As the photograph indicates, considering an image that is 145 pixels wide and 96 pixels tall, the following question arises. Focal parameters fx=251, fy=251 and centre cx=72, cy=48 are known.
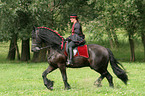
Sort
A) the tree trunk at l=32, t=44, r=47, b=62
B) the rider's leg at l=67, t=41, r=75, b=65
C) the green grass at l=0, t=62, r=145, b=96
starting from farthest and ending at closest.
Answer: the tree trunk at l=32, t=44, r=47, b=62
the rider's leg at l=67, t=41, r=75, b=65
the green grass at l=0, t=62, r=145, b=96

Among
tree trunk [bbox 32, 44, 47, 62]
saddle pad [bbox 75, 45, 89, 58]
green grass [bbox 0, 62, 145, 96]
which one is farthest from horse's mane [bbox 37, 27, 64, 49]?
tree trunk [bbox 32, 44, 47, 62]

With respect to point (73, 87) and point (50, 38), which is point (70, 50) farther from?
point (73, 87)

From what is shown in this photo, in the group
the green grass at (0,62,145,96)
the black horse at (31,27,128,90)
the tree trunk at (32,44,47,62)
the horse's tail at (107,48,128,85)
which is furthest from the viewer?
the tree trunk at (32,44,47,62)

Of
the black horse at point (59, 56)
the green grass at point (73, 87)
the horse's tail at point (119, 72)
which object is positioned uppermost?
the black horse at point (59, 56)

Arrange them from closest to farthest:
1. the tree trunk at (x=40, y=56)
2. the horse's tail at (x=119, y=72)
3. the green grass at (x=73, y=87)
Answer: the green grass at (x=73, y=87) < the horse's tail at (x=119, y=72) < the tree trunk at (x=40, y=56)

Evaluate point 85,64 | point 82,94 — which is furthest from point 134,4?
point 82,94

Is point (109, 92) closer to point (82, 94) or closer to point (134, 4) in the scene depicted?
point (82, 94)

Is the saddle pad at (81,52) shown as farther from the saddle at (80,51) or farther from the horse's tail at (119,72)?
the horse's tail at (119,72)

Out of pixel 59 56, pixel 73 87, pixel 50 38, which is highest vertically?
pixel 50 38

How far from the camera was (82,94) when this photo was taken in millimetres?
9641

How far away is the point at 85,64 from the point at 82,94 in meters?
2.00

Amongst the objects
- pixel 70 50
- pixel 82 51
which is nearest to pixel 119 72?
pixel 82 51

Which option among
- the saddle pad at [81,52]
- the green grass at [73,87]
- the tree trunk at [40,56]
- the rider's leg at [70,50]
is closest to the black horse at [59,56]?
the saddle pad at [81,52]

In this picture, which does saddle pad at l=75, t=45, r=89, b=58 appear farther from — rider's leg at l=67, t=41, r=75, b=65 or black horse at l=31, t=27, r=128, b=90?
rider's leg at l=67, t=41, r=75, b=65
